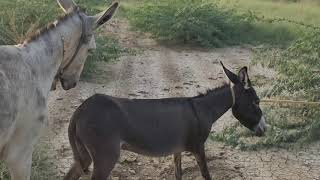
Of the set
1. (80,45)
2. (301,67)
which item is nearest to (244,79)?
(80,45)

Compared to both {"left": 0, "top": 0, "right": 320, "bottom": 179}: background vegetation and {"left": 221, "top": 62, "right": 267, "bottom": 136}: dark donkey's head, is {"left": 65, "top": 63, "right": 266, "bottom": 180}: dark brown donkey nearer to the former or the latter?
{"left": 221, "top": 62, "right": 267, "bottom": 136}: dark donkey's head

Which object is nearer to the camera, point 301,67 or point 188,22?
point 301,67

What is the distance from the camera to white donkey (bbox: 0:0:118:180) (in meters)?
3.91

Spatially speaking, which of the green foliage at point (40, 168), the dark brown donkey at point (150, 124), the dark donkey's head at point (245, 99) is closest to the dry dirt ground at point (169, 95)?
the green foliage at point (40, 168)

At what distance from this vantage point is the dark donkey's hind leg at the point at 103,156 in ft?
15.6

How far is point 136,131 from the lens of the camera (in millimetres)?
5039

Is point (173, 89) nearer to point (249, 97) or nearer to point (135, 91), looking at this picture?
point (135, 91)

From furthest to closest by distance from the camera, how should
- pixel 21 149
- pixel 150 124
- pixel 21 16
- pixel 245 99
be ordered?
pixel 21 16 < pixel 245 99 < pixel 150 124 < pixel 21 149

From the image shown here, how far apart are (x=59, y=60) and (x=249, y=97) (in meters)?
2.30

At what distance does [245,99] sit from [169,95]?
3.65m

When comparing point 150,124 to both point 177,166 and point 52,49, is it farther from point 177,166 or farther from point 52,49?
point 52,49

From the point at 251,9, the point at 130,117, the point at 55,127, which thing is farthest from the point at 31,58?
the point at 251,9

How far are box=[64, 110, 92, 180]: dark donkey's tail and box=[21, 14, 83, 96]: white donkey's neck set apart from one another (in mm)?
626

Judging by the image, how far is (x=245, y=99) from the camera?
586 centimetres
